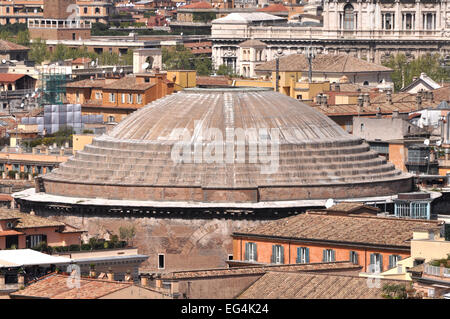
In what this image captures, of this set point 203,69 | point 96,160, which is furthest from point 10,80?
point 96,160

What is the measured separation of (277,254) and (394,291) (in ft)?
55.3

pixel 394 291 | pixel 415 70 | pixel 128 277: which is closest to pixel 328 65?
pixel 415 70

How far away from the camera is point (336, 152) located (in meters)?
87.9

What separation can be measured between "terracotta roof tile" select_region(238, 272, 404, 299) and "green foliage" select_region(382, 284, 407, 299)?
0.50ft

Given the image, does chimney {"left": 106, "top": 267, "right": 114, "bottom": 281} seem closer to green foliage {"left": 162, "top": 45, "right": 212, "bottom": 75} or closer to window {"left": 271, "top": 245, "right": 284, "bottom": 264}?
window {"left": 271, "top": 245, "right": 284, "bottom": 264}

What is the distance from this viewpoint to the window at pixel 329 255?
69250 mm

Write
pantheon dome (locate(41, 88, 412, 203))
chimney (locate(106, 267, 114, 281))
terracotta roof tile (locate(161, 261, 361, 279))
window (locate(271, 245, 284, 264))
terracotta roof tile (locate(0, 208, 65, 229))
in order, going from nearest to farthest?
1. terracotta roof tile (locate(161, 261, 361, 279))
2. chimney (locate(106, 267, 114, 281))
3. window (locate(271, 245, 284, 264))
4. terracotta roof tile (locate(0, 208, 65, 229))
5. pantheon dome (locate(41, 88, 412, 203))

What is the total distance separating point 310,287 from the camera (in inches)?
2263

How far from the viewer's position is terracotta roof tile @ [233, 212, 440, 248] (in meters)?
68.9

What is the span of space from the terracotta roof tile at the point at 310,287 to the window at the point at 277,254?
10.6 meters

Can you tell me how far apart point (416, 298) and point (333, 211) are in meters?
22.7

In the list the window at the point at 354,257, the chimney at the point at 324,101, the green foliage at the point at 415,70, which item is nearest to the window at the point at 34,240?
the window at the point at 354,257

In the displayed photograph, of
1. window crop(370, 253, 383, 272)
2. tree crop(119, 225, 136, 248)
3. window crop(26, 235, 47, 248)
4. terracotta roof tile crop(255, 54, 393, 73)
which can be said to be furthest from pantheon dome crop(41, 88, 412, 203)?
terracotta roof tile crop(255, 54, 393, 73)
